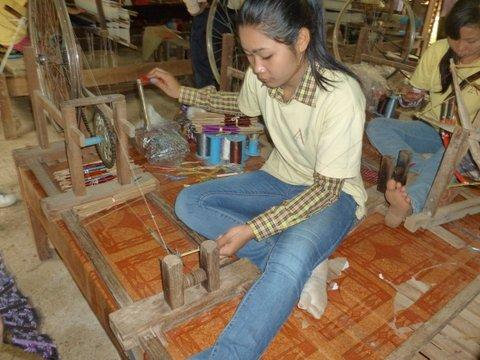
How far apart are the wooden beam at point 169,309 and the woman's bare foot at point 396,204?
29.4 inches

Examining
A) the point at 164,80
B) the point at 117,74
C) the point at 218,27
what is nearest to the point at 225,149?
the point at 164,80

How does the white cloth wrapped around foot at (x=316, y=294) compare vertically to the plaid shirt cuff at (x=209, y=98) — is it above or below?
below

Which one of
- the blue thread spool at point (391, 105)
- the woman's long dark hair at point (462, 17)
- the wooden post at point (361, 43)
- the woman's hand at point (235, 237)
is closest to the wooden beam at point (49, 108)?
the woman's hand at point (235, 237)

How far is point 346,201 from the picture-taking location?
1508 millimetres

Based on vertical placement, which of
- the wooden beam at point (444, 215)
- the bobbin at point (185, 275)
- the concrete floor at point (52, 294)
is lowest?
the concrete floor at point (52, 294)

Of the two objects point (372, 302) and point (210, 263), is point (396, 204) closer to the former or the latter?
point (372, 302)

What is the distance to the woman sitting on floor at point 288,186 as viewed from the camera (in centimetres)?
120

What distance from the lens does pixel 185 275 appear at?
1.31 metres

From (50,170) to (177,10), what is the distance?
491 cm

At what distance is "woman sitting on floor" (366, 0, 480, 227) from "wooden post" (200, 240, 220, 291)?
0.94 metres

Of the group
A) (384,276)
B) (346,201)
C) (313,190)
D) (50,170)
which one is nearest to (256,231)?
(313,190)

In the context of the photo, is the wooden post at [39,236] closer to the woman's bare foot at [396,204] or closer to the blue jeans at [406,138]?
the woman's bare foot at [396,204]

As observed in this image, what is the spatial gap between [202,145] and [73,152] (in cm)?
84

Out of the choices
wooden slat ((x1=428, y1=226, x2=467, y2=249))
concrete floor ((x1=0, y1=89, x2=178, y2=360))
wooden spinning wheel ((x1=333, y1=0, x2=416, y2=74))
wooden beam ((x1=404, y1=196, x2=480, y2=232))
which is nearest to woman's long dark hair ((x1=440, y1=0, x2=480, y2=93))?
wooden beam ((x1=404, y1=196, x2=480, y2=232))
